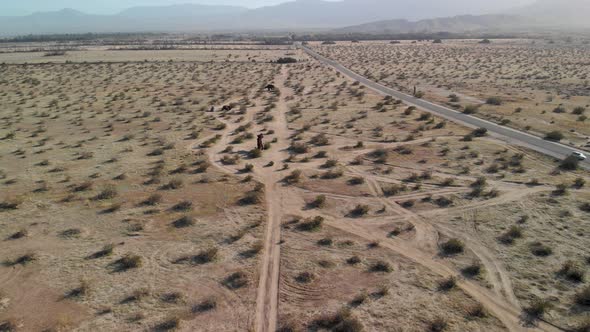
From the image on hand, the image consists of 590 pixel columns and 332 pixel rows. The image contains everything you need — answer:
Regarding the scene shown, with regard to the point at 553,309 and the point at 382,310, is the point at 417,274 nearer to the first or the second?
the point at 382,310

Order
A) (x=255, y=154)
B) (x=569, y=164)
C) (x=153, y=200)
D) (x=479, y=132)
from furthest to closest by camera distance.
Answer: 1. (x=479, y=132)
2. (x=255, y=154)
3. (x=569, y=164)
4. (x=153, y=200)

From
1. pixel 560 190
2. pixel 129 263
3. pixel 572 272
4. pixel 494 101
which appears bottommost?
pixel 129 263

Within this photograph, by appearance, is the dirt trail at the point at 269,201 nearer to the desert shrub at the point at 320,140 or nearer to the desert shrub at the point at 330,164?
the desert shrub at the point at 320,140

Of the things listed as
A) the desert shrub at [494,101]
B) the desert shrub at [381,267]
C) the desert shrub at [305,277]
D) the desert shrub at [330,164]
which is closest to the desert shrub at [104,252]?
the desert shrub at [305,277]

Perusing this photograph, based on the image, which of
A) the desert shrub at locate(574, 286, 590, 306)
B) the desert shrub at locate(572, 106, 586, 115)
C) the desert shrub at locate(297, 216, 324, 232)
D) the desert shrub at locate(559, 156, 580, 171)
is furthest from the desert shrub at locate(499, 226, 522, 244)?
the desert shrub at locate(572, 106, 586, 115)

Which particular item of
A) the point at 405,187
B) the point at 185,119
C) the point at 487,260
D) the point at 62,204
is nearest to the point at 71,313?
the point at 62,204

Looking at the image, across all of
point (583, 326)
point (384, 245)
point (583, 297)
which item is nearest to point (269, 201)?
point (384, 245)

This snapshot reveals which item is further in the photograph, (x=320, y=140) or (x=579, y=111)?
(x=579, y=111)

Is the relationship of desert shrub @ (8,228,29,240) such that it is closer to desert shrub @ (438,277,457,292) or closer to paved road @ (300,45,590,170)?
desert shrub @ (438,277,457,292)

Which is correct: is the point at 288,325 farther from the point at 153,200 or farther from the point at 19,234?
the point at 19,234
